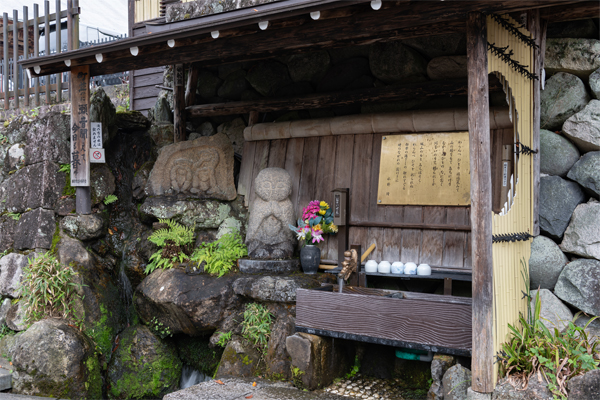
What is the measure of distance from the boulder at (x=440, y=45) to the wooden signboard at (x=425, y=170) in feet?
3.59

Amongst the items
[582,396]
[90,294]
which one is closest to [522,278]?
[582,396]

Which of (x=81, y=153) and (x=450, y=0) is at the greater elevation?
(x=450, y=0)

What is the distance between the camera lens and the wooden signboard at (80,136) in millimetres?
7129

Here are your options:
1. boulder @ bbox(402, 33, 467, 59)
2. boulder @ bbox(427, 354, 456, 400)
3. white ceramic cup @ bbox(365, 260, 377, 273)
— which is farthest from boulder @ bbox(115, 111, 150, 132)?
boulder @ bbox(427, 354, 456, 400)

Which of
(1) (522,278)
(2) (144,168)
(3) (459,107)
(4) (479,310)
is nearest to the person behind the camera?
(4) (479,310)

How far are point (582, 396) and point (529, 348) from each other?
516mm

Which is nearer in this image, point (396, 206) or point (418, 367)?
point (418, 367)

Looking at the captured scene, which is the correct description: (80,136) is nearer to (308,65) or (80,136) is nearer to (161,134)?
(161,134)

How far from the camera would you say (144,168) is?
8336 mm

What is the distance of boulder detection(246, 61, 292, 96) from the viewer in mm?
8031

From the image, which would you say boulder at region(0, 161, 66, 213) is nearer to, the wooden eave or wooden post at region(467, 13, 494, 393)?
the wooden eave

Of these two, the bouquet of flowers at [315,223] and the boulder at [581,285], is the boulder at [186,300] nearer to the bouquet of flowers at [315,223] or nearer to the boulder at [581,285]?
the bouquet of flowers at [315,223]

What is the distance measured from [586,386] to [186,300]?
15.0 feet

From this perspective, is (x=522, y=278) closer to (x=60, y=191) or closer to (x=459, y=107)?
(x=459, y=107)
